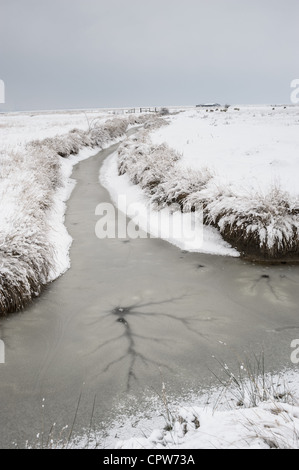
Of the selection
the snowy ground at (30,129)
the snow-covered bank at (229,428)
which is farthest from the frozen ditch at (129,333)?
the snowy ground at (30,129)

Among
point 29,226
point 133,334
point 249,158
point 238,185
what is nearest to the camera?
point 133,334

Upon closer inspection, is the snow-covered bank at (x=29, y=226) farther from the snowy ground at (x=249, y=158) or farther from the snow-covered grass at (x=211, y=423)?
the snowy ground at (x=249, y=158)

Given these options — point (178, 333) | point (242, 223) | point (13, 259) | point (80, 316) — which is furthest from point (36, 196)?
point (178, 333)

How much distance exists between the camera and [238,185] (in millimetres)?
6750

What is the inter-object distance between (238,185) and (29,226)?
4.21 m

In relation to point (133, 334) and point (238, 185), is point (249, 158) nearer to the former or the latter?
point (238, 185)

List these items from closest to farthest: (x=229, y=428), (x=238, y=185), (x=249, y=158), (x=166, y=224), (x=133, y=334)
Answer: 1. (x=229, y=428)
2. (x=133, y=334)
3. (x=238, y=185)
4. (x=166, y=224)
5. (x=249, y=158)

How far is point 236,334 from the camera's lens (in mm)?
3617

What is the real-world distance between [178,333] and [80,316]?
1260 mm

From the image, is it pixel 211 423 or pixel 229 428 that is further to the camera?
pixel 211 423

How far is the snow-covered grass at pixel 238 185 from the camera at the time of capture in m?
5.50

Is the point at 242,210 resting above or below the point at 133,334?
above

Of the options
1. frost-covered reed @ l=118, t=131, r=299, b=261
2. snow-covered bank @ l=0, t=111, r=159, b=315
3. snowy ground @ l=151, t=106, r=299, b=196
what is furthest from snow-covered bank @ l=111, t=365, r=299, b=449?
snowy ground @ l=151, t=106, r=299, b=196

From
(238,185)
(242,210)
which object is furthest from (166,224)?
(242,210)
